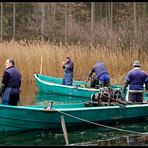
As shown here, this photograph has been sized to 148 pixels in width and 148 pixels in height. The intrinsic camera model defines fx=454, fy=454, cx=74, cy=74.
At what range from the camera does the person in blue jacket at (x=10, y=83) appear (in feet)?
38.1

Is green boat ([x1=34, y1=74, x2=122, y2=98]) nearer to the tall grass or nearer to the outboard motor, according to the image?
the tall grass

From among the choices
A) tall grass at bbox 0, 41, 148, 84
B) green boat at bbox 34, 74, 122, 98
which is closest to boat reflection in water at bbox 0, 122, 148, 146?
green boat at bbox 34, 74, 122, 98

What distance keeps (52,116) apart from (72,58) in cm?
1065

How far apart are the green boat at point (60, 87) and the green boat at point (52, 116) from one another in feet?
16.2

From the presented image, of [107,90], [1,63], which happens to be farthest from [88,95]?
[1,63]

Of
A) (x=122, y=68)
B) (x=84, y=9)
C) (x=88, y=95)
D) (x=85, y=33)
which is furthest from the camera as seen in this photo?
(x=84, y=9)

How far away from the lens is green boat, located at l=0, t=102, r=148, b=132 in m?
11.0

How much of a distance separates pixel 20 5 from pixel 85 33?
23433 mm

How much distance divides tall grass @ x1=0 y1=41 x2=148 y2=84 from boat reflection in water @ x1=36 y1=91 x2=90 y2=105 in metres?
2.15

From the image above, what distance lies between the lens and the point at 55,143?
1043 cm

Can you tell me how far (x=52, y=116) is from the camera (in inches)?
443

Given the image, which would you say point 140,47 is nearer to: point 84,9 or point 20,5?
point 84,9

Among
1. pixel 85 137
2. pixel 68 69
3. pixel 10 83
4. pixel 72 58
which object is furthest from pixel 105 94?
pixel 72 58

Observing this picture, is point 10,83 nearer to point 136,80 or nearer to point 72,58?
point 136,80
